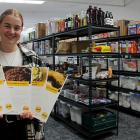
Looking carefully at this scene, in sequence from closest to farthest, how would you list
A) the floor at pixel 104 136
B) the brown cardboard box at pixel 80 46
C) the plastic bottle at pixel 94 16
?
1. the plastic bottle at pixel 94 16
2. the floor at pixel 104 136
3. the brown cardboard box at pixel 80 46

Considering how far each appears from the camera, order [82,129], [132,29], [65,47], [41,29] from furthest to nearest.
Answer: [41,29] < [132,29] < [65,47] < [82,129]

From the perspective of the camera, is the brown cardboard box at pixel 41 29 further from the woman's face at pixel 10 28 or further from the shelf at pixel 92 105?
the woman's face at pixel 10 28

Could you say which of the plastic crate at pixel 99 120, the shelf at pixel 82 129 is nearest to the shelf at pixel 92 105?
the plastic crate at pixel 99 120

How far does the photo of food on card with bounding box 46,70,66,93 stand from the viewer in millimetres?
1413

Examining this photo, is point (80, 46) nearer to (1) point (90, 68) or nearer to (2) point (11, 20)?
(1) point (90, 68)

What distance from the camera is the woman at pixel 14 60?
1.43 metres

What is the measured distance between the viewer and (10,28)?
56.1 inches

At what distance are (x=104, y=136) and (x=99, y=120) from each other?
363 mm

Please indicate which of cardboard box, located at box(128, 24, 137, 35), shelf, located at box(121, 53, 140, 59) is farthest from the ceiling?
shelf, located at box(121, 53, 140, 59)

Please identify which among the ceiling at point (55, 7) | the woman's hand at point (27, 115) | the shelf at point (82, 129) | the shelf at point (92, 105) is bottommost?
the shelf at point (82, 129)

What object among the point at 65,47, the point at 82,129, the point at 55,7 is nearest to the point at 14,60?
the point at 82,129

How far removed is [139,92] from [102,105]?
1.59 metres

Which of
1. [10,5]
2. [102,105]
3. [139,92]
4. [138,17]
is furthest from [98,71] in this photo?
[10,5]

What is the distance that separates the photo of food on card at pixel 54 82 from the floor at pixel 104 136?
2.44 m
